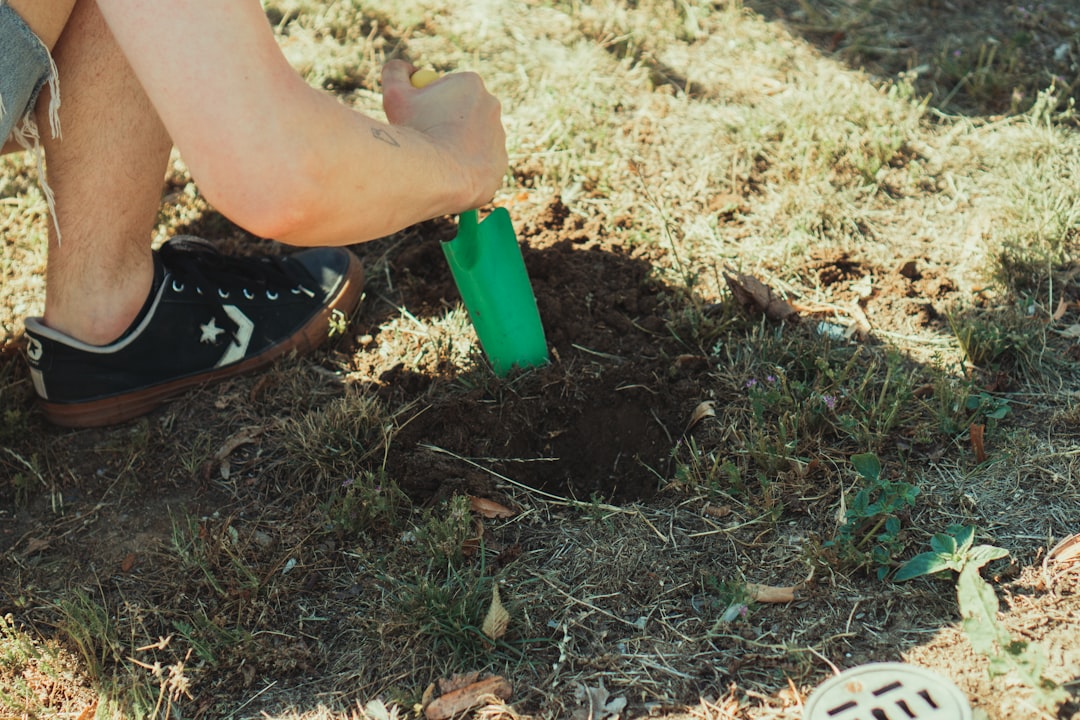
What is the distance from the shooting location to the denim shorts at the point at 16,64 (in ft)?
5.66

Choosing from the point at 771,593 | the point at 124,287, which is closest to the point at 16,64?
the point at 124,287

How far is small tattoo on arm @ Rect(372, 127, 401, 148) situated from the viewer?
5.42 ft

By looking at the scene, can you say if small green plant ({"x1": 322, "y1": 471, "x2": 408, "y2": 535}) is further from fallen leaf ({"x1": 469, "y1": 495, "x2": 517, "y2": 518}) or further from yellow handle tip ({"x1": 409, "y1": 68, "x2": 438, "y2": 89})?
yellow handle tip ({"x1": 409, "y1": 68, "x2": 438, "y2": 89})

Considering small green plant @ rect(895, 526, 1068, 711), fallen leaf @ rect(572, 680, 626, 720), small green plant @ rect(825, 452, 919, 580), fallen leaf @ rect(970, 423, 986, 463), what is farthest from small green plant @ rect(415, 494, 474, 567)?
fallen leaf @ rect(970, 423, 986, 463)

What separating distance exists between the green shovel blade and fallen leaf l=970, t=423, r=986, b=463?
94 centimetres

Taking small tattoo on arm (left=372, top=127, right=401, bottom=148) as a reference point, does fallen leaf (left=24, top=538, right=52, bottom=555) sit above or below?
below

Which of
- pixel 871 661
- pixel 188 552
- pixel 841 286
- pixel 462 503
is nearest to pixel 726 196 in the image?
pixel 841 286

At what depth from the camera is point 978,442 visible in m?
1.94

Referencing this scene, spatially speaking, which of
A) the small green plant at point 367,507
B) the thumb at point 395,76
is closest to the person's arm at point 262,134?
the thumb at point 395,76

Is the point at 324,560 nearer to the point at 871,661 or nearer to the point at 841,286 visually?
the point at 871,661

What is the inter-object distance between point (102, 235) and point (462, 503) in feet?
3.33

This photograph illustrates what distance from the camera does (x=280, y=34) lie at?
11.2ft

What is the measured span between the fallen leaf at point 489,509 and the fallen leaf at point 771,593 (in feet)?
1.68

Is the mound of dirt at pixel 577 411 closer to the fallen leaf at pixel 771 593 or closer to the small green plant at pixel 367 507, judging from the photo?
the small green plant at pixel 367 507
